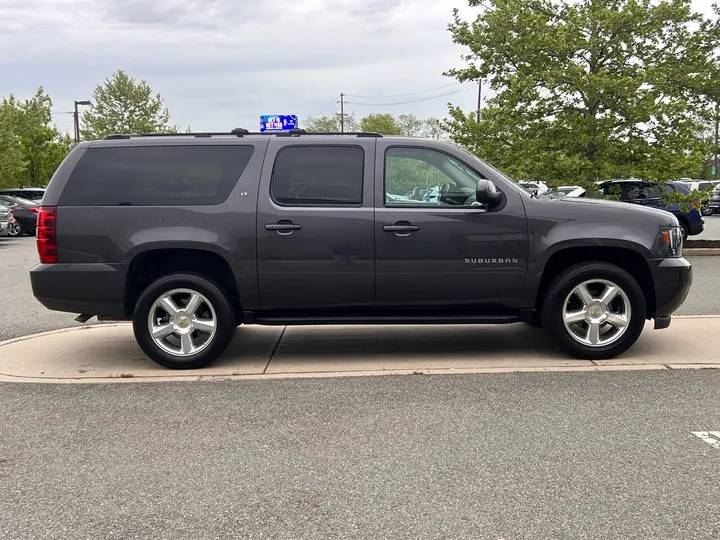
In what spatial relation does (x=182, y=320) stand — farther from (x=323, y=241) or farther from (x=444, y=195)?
(x=444, y=195)

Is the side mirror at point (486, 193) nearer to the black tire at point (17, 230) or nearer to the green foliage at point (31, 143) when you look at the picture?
the black tire at point (17, 230)

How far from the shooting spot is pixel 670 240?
564 centimetres

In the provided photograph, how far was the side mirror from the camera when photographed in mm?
5328

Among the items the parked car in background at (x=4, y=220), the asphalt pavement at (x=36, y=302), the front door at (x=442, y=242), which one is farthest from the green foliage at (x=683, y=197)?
the parked car in background at (x=4, y=220)

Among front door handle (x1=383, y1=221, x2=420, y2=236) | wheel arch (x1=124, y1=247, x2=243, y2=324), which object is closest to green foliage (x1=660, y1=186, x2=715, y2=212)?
front door handle (x1=383, y1=221, x2=420, y2=236)

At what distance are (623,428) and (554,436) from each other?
0.47 m

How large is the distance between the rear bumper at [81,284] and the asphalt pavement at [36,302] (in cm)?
193

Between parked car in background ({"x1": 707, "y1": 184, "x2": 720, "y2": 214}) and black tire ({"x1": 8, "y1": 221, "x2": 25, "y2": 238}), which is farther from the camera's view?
parked car in background ({"x1": 707, "y1": 184, "x2": 720, "y2": 214})

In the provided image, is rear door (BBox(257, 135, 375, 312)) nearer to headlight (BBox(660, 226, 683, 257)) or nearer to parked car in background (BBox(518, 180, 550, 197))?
parked car in background (BBox(518, 180, 550, 197))

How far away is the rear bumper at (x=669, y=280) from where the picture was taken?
559 centimetres

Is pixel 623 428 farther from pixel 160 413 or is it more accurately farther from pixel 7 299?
pixel 7 299

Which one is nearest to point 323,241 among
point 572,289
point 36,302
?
point 572,289

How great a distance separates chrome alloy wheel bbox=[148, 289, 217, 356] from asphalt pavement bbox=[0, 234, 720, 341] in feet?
8.05

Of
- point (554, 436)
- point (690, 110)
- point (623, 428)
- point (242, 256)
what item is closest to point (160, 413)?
point (242, 256)
